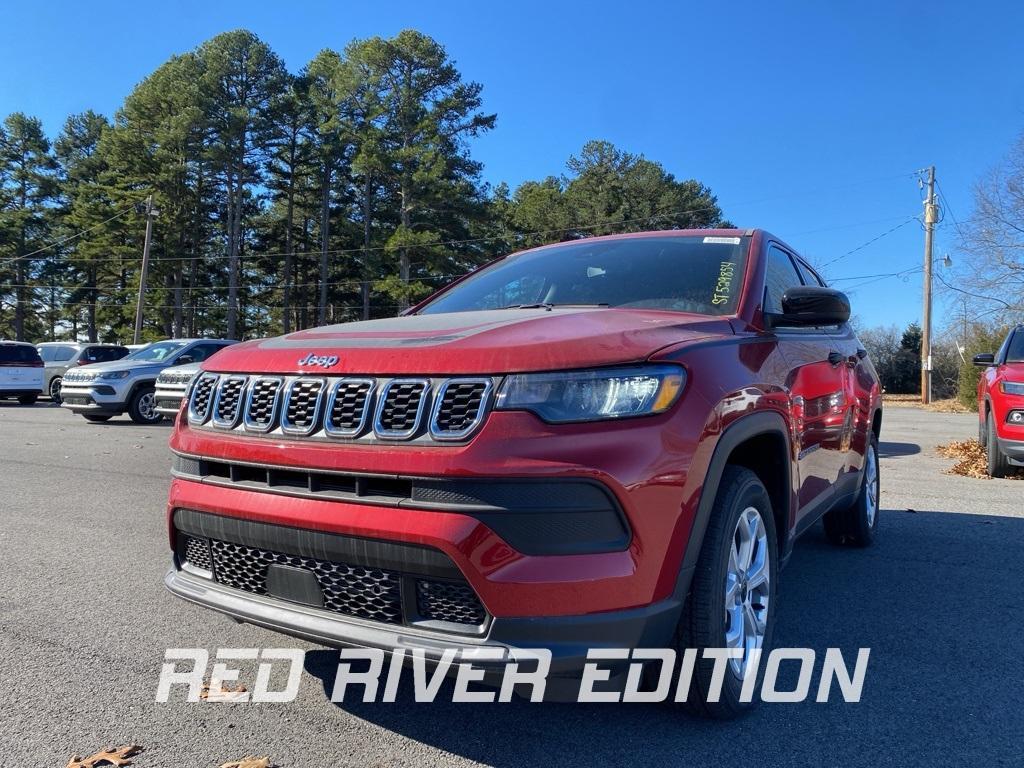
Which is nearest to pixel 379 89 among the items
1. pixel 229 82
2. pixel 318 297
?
pixel 229 82

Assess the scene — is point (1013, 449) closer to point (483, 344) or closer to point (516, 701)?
point (516, 701)

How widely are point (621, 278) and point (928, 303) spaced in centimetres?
3007

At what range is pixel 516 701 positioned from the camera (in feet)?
8.92

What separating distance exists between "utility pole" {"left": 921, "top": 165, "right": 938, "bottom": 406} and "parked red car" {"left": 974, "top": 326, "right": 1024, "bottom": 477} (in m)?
21.3

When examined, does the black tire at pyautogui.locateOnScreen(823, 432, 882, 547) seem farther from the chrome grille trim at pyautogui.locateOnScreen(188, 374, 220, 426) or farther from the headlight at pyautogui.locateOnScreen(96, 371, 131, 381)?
the headlight at pyautogui.locateOnScreen(96, 371, 131, 381)

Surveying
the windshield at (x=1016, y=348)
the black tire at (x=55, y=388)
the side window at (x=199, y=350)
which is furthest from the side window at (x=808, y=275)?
the black tire at (x=55, y=388)

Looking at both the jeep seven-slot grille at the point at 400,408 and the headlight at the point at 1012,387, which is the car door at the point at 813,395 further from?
the headlight at the point at 1012,387

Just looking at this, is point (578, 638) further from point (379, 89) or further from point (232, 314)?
point (232, 314)

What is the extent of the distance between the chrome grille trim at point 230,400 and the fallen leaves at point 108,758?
1058mm

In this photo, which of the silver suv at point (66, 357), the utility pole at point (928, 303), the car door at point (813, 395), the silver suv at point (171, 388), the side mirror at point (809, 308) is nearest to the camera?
the side mirror at point (809, 308)

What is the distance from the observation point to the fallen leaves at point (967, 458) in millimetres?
8562

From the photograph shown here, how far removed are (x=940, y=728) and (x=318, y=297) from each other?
50060mm

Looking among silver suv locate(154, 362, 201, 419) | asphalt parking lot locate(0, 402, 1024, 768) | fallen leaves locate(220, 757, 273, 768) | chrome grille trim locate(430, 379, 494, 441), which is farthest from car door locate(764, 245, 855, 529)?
silver suv locate(154, 362, 201, 419)

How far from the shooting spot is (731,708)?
2.48 metres
